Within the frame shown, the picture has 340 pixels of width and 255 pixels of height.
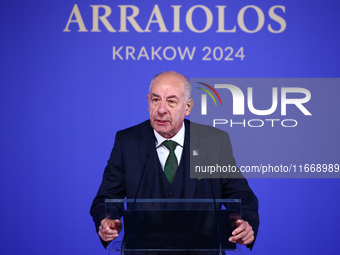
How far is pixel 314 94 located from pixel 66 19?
69.7 inches

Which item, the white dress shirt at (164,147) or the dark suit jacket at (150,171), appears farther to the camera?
the white dress shirt at (164,147)

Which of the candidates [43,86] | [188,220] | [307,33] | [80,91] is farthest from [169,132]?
[307,33]

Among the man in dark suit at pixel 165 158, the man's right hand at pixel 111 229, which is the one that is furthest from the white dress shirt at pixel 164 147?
the man's right hand at pixel 111 229

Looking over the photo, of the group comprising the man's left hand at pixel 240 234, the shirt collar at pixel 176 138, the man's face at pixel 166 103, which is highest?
the man's face at pixel 166 103

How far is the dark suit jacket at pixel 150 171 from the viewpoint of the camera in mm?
2256

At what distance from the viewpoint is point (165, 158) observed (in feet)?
7.81

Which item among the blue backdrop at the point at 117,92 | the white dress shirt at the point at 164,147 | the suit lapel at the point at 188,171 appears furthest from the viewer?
the blue backdrop at the point at 117,92

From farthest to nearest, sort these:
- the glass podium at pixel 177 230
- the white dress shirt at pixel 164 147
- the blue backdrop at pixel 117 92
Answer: the blue backdrop at pixel 117 92, the white dress shirt at pixel 164 147, the glass podium at pixel 177 230

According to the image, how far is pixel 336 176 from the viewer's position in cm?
321

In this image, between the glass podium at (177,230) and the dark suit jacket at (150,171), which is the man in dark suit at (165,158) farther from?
the glass podium at (177,230)

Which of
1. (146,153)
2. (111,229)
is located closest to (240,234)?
(111,229)

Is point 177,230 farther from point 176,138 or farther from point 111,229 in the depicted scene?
point 176,138

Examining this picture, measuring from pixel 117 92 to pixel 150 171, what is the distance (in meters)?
1.01

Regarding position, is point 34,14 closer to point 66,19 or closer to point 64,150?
point 66,19
